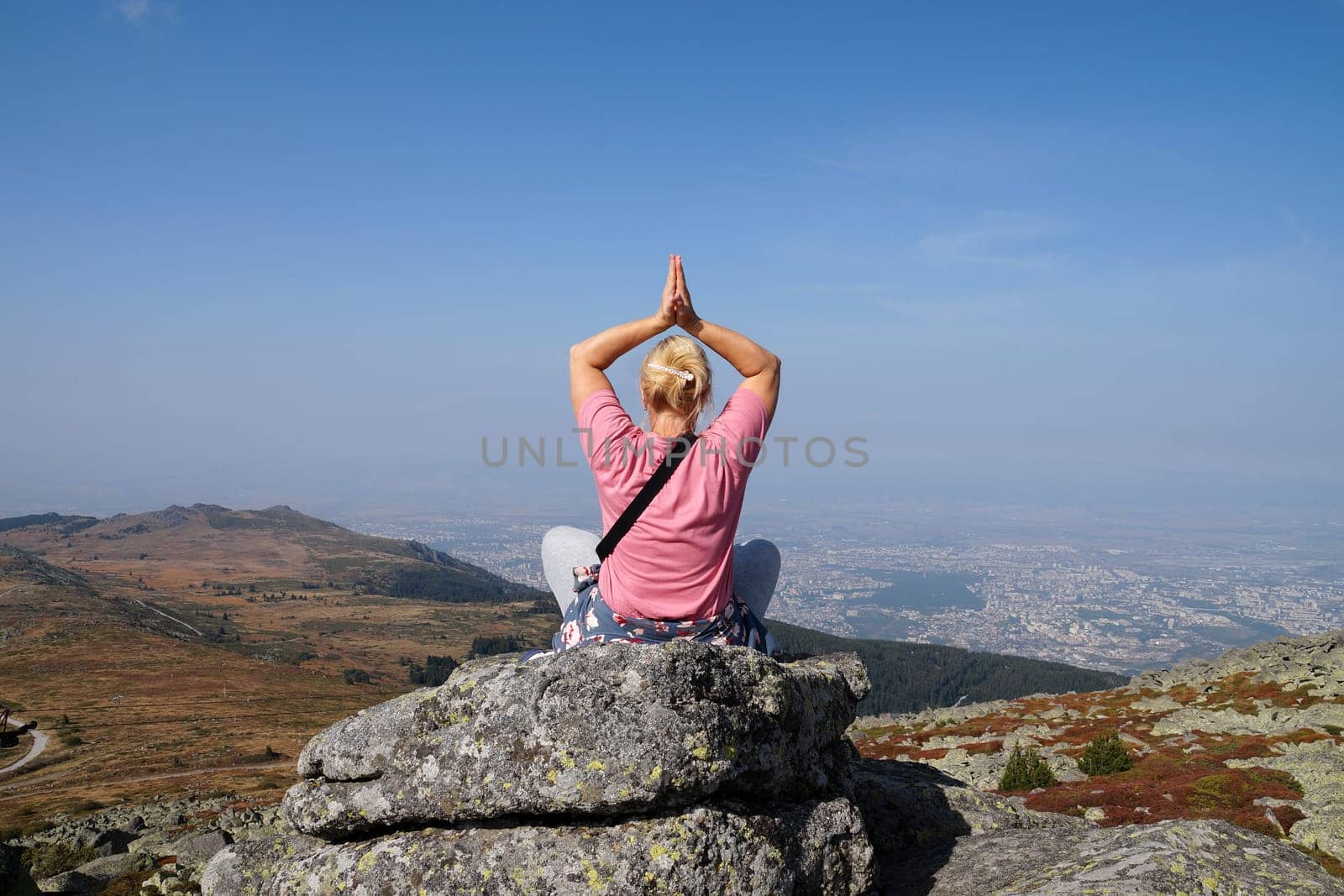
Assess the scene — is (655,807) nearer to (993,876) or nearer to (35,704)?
(993,876)

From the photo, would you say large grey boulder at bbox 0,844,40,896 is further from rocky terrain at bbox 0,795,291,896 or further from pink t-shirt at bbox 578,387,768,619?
pink t-shirt at bbox 578,387,768,619

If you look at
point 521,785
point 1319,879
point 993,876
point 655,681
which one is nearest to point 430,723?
point 521,785

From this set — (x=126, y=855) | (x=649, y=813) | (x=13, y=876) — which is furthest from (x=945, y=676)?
(x=649, y=813)

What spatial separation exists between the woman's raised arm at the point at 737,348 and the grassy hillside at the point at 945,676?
136m

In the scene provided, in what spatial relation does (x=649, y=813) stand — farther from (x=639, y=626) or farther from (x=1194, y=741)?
(x=1194, y=741)

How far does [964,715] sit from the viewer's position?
56.4m

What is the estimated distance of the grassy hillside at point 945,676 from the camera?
148 m

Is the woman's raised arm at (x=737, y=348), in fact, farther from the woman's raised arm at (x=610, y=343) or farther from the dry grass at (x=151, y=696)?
the dry grass at (x=151, y=696)

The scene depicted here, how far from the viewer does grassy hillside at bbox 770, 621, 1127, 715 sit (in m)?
148

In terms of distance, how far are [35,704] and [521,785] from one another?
5823 inches

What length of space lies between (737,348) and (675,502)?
1.82 metres

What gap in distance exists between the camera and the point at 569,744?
6.08m

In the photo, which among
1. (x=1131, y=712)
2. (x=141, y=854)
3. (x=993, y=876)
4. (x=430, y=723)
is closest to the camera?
(x=430, y=723)

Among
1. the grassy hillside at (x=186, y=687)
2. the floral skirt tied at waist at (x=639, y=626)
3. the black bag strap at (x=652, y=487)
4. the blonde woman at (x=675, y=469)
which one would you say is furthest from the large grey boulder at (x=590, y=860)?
the grassy hillside at (x=186, y=687)
